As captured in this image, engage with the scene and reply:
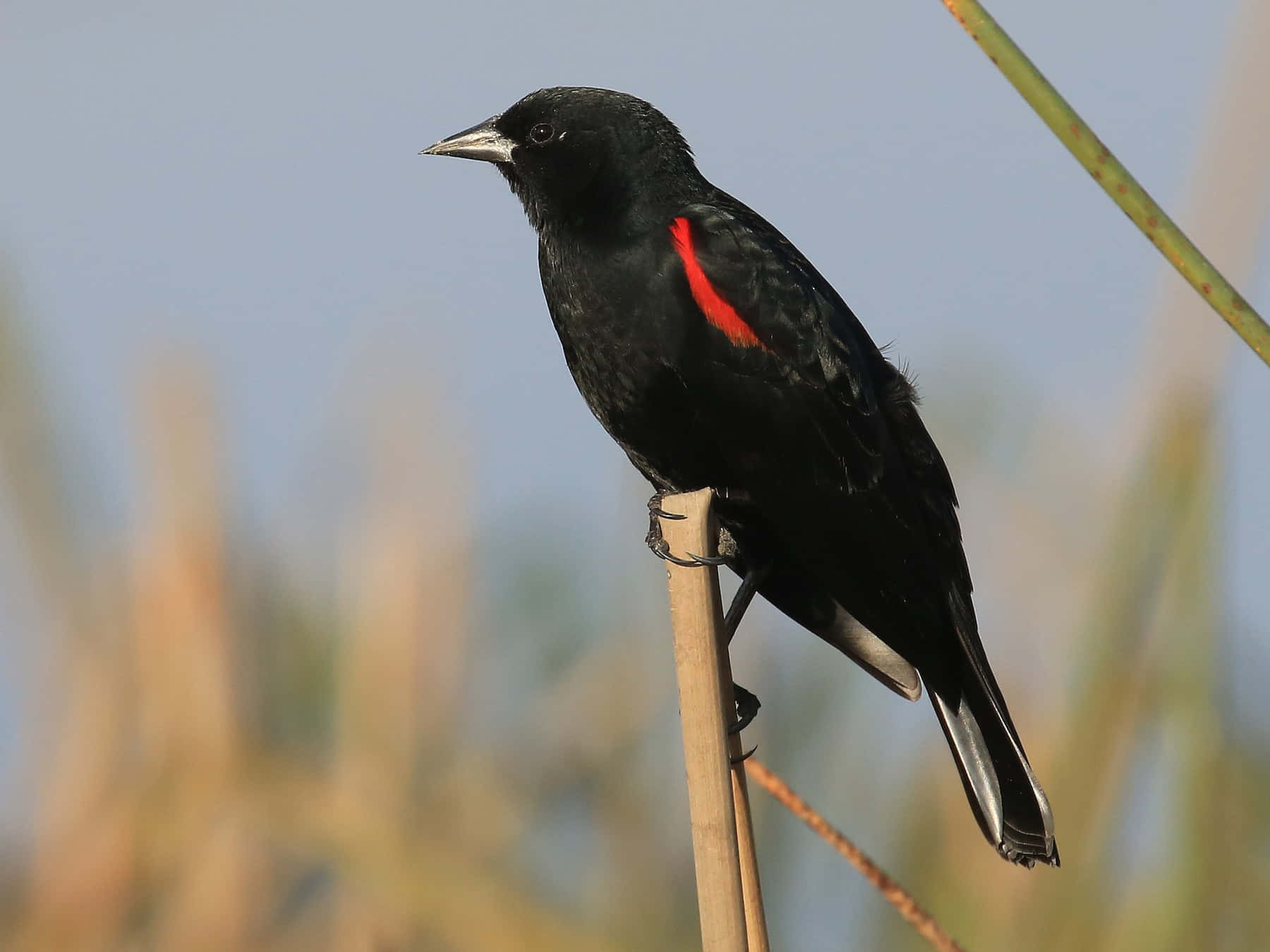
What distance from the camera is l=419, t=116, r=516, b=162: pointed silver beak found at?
2408 millimetres

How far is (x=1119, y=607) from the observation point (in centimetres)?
167

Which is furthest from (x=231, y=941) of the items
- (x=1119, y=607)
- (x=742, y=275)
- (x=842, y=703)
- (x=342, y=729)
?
(x=1119, y=607)

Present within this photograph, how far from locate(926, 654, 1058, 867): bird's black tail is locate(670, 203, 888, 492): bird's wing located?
351 millimetres

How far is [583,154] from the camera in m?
2.32

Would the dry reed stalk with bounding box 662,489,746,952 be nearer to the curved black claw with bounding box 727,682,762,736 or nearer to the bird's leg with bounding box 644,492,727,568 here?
the bird's leg with bounding box 644,492,727,568

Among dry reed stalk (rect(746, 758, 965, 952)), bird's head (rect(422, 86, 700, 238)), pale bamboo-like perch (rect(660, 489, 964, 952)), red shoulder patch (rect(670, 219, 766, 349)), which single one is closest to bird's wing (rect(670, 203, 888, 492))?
red shoulder patch (rect(670, 219, 766, 349))

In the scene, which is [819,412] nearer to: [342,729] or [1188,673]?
[1188,673]

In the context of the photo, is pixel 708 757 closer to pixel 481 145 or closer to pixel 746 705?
pixel 746 705

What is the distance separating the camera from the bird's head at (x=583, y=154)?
222 cm

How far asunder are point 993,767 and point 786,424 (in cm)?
60

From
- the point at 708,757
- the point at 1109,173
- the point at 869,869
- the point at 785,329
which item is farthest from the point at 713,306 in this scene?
the point at 1109,173

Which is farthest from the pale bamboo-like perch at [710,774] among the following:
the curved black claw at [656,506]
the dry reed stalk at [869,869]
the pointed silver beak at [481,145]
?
the pointed silver beak at [481,145]

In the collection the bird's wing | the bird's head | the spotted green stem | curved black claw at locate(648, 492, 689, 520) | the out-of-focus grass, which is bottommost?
the out-of-focus grass

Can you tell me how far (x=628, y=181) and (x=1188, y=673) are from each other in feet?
3.78
